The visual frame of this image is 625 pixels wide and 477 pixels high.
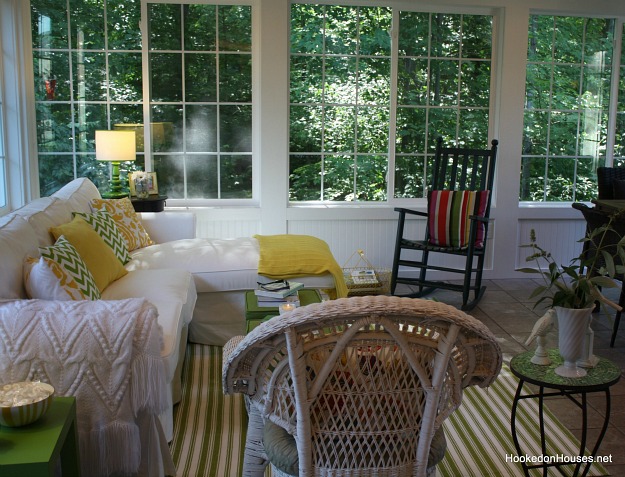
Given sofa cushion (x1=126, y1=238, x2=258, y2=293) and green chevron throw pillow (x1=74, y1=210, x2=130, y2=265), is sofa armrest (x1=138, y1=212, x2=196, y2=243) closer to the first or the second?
sofa cushion (x1=126, y1=238, x2=258, y2=293)

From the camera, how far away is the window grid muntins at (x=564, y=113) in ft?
20.2

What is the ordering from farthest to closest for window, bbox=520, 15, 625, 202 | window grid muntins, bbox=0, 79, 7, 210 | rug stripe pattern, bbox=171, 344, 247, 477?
1. window, bbox=520, 15, 625, 202
2. window grid muntins, bbox=0, 79, 7, 210
3. rug stripe pattern, bbox=171, 344, 247, 477

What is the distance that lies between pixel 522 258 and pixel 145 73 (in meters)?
3.47

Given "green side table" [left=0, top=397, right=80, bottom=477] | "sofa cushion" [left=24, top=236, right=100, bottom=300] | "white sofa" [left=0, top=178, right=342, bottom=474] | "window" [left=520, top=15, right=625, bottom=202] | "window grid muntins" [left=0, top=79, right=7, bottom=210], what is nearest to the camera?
"green side table" [left=0, top=397, right=80, bottom=477]

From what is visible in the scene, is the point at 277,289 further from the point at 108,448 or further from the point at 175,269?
the point at 108,448

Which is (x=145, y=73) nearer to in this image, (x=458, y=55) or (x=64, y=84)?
(x=64, y=84)

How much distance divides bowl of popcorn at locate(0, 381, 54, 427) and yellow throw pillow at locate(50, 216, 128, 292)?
128 cm

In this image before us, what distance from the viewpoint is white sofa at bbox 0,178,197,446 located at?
2850 mm

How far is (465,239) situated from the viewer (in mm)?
5395

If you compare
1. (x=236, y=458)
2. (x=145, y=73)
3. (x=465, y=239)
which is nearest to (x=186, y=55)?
(x=145, y=73)

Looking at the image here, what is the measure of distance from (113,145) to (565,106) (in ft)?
12.3

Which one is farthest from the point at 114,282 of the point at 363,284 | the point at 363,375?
the point at 363,375

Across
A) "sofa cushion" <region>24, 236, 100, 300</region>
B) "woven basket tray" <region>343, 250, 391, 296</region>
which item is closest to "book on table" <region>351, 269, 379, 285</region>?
"woven basket tray" <region>343, 250, 391, 296</region>

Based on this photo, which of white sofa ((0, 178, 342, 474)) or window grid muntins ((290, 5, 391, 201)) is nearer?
white sofa ((0, 178, 342, 474))
